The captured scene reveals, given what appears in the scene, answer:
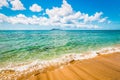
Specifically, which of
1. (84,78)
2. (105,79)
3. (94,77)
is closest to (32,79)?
(84,78)

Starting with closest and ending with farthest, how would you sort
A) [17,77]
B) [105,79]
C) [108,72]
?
[105,79]
[108,72]
[17,77]

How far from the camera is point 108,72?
584 cm

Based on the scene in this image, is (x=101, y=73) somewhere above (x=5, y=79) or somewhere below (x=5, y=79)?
above

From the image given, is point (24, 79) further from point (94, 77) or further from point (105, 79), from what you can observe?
point (105, 79)

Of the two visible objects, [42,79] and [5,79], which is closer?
[42,79]

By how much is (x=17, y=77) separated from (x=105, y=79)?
469 cm

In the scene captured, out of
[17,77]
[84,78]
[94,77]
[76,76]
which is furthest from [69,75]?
[17,77]

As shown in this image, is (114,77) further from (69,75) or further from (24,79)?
(24,79)

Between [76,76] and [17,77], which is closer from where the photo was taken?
[76,76]

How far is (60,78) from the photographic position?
5484 millimetres

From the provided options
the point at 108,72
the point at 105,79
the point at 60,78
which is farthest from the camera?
the point at 108,72

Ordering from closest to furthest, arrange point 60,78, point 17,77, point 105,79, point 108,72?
1. point 105,79
2. point 60,78
3. point 108,72
4. point 17,77

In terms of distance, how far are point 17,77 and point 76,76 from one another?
3.35 meters

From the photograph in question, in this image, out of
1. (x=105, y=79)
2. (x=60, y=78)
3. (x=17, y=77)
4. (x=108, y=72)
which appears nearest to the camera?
(x=105, y=79)
